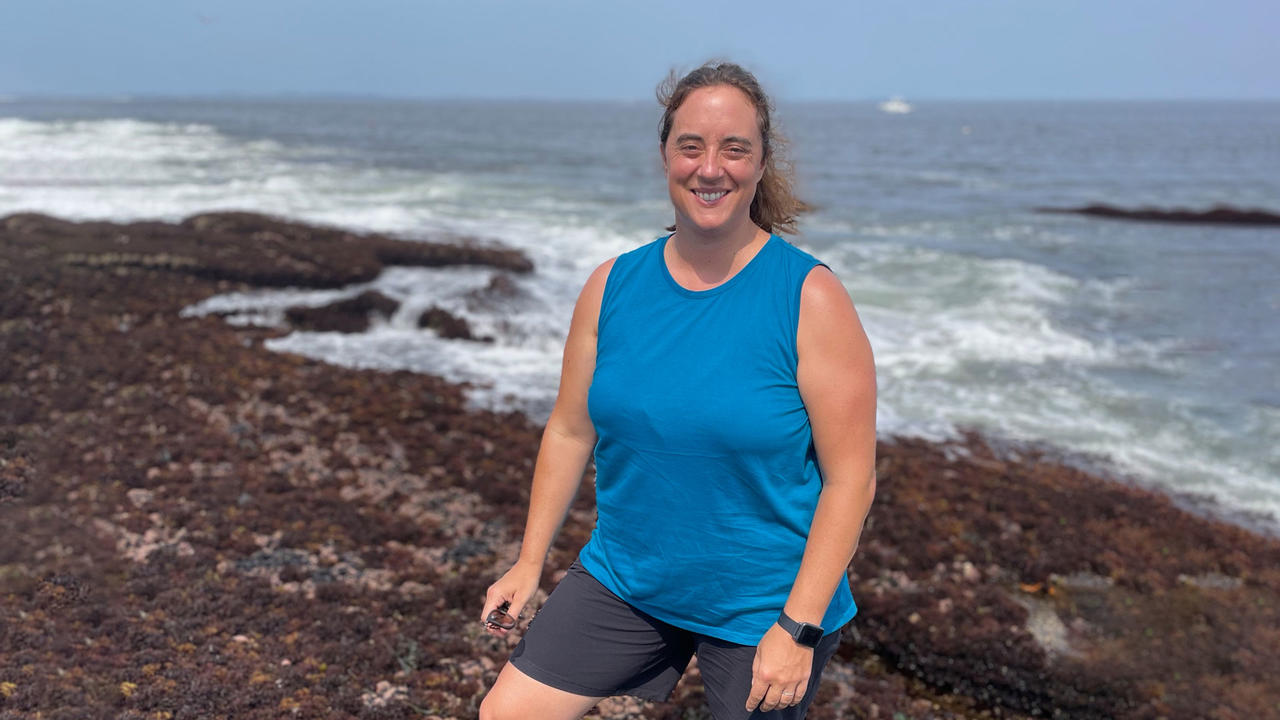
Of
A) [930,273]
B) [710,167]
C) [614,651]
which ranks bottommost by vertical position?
[930,273]

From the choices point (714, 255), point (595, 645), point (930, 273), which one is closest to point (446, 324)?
point (930, 273)

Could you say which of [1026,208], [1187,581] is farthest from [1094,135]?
[1187,581]

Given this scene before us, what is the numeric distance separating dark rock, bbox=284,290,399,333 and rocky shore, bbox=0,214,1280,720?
3.48 m

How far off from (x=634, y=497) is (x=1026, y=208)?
131 ft

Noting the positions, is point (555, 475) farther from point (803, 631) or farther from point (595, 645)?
→ point (803, 631)

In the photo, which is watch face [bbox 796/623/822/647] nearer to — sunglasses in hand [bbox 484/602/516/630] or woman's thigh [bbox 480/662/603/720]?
woman's thigh [bbox 480/662/603/720]

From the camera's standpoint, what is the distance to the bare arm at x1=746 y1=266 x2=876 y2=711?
2096mm

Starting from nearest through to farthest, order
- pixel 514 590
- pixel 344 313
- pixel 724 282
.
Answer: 1. pixel 724 282
2. pixel 514 590
3. pixel 344 313

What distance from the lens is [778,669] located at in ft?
7.09

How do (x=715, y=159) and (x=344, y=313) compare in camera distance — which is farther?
(x=344, y=313)

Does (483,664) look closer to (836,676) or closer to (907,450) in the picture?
(836,676)

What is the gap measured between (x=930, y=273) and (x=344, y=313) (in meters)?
14.8

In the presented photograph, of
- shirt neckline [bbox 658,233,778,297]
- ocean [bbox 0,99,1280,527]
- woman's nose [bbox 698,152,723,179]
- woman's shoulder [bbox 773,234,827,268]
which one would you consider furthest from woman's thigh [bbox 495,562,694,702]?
ocean [bbox 0,99,1280,527]

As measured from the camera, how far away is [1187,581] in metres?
7.37
